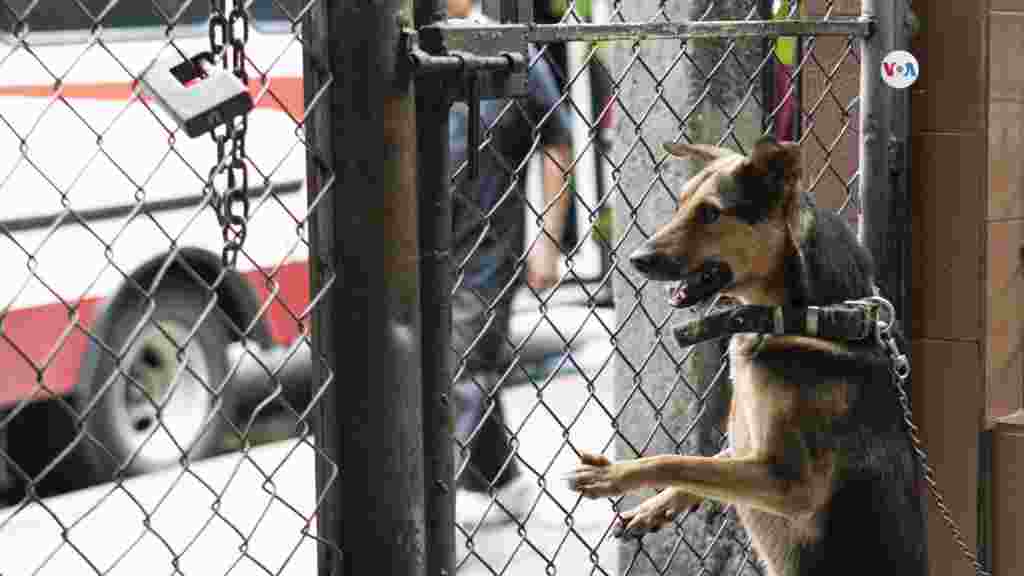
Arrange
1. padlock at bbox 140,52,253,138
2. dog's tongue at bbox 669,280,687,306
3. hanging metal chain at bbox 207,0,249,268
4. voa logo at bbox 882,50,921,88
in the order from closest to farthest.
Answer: padlock at bbox 140,52,253,138 → hanging metal chain at bbox 207,0,249,268 → dog's tongue at bbox 669,280,687,306 → voa logo at bbox 882,50,921,88

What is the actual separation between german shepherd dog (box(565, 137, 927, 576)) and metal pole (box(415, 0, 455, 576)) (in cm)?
34

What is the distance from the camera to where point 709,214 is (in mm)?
2895

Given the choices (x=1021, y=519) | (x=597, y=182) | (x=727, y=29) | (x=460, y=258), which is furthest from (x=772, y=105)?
(x=597, y=182)

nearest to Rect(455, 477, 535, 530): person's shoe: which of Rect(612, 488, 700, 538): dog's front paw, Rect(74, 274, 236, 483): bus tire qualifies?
Rect(74, 274, 236, 483): bus tire

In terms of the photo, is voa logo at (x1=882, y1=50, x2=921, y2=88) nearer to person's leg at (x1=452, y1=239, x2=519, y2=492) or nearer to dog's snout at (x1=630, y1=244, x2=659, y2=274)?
dog's snout at (x1=630, y1=244, x2=659, y2=274)

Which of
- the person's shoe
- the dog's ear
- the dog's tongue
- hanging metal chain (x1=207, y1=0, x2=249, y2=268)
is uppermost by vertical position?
hanging metal chain (x1=207, y1=0, x2=249, y2=268)

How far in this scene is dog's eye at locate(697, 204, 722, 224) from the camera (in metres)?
2.89

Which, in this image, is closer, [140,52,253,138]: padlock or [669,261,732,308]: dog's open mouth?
[140,52,253,138]: padlock

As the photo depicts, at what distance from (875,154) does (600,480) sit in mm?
1065

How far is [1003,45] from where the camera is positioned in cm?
356

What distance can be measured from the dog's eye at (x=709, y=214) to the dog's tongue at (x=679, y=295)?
4.3 inches

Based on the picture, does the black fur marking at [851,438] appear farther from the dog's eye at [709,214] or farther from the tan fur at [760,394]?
the dog's eye at [709,214]

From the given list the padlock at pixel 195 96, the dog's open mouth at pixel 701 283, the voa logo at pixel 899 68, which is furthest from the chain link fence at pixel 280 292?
the padlock at pixel 195 96

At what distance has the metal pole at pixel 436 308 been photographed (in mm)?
2480
